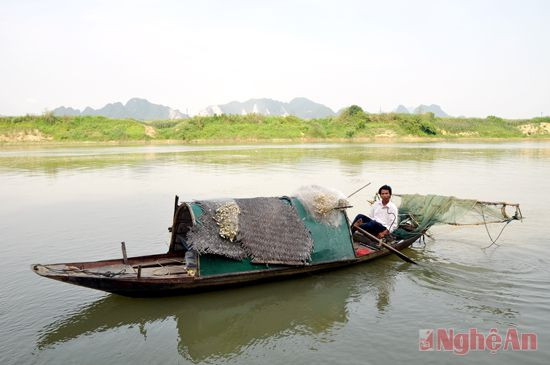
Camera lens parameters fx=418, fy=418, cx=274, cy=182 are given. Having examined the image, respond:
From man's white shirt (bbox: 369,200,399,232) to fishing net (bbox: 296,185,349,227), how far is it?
Answer: 120cm

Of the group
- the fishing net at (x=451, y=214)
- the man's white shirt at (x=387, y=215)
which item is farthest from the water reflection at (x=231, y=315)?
the fishing net at (x=451, y=214)

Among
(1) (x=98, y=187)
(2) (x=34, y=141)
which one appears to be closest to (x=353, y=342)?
(1) (x=98, y=187)

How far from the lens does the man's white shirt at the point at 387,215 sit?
7156 mm

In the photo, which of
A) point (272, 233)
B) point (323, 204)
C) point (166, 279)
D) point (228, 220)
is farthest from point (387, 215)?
point (166, 279)

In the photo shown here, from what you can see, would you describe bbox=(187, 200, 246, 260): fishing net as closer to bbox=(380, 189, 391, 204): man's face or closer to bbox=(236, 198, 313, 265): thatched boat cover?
bbox=(236, 198, 313, 265): thatched boat cover

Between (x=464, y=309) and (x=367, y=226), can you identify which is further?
(x=367, y=226)

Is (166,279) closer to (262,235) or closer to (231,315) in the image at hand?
(231,315)

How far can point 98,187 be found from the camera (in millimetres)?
14312

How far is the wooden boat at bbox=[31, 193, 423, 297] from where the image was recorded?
479 centimetres

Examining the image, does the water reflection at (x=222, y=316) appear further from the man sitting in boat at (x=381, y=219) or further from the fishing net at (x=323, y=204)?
the man sitting in boat at (x=381, y=219)

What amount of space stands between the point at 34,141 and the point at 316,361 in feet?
163

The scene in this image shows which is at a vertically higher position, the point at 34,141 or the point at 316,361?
the point at 34,141

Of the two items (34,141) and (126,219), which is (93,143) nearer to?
(34,141)

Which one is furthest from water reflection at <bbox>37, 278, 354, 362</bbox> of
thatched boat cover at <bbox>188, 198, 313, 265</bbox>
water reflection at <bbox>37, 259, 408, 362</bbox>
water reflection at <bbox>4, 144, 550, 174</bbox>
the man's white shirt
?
water reflection at <bbox>4, 144, 550, 174</bbox>
